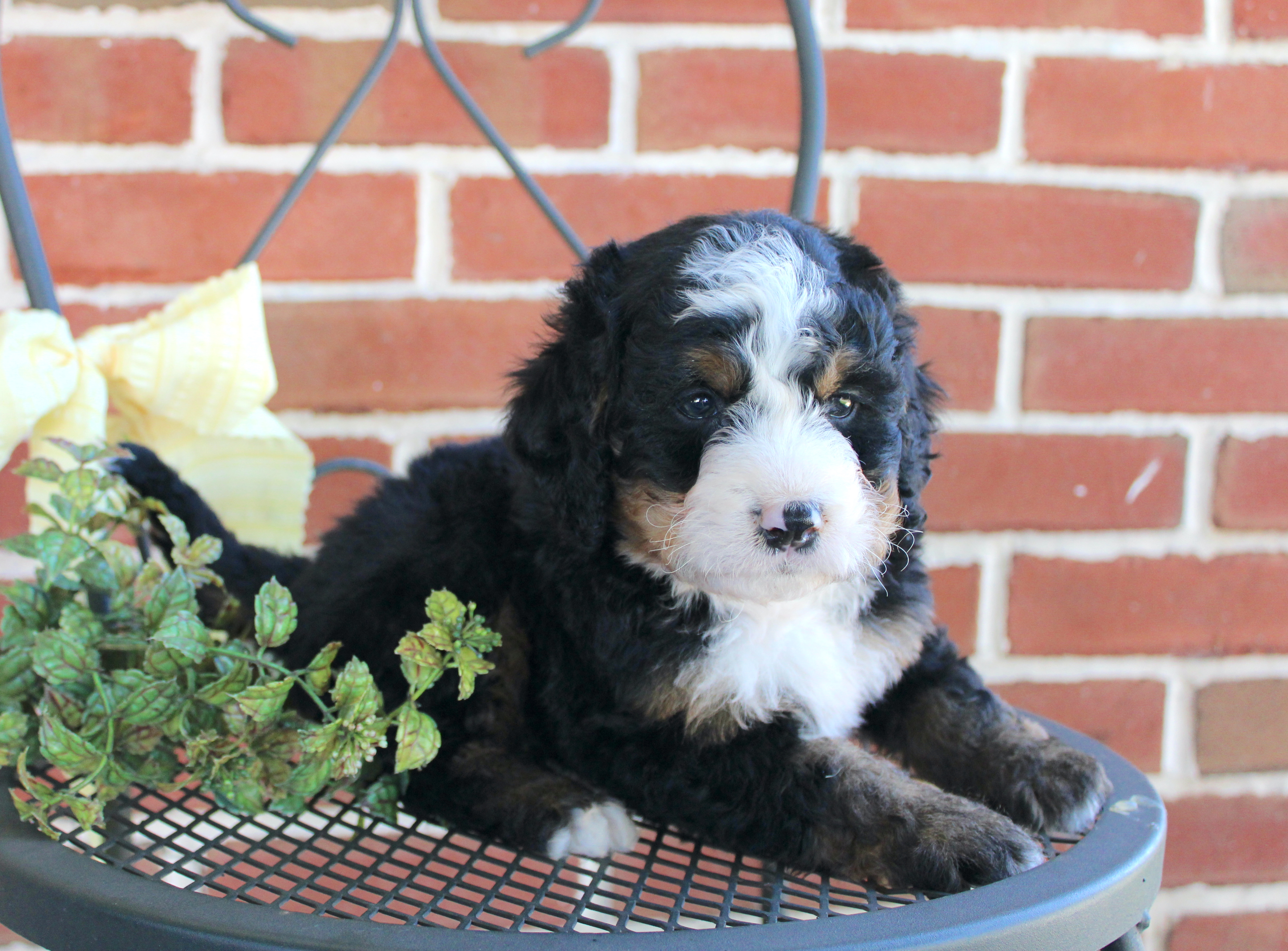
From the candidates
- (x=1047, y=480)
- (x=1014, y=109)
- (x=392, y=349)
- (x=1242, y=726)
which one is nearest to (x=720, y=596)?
(x=392, y=349)

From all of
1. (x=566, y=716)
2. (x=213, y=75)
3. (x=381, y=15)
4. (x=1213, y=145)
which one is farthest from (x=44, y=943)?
(x=1213, y=145)

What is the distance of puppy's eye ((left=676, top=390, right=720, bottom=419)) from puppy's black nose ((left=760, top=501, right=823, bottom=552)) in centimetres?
17

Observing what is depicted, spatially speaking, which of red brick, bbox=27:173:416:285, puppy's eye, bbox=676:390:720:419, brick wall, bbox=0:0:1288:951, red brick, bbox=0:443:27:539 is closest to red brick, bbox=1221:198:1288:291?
brick wall, bbox=0:0:1288:951

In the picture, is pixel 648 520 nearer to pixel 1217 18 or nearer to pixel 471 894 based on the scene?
pixel 471 894

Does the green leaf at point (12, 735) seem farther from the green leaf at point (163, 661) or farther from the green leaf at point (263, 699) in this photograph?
the green leaf at point (263, 699)

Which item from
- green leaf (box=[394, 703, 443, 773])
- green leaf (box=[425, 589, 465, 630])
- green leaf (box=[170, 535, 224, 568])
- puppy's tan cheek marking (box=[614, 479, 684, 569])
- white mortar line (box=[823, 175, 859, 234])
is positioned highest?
white mortar line (box=[823, 175, 859, 234])

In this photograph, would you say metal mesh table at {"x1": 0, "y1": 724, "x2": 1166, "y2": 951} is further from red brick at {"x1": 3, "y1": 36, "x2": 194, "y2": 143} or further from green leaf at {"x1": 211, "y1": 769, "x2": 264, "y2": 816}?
red brick at {"x1": 3, "y1": 36, "x2": 194, "y2": 143}

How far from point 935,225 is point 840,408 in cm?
110

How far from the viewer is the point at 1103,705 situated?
97.0 inches

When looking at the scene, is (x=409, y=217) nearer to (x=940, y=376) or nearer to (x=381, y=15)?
(x=381, y=15)

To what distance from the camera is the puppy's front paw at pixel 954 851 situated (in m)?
1.22

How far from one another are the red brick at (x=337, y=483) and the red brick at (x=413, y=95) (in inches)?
24.2

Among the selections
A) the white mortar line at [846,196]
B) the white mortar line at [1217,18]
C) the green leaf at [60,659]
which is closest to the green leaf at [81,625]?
the green leaf at [60,659]

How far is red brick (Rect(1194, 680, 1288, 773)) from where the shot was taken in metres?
2.47
